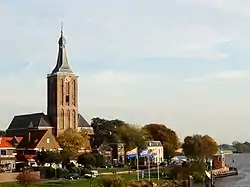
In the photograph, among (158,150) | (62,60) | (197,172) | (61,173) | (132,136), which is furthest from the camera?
(62,60)

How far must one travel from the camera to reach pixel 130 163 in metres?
103

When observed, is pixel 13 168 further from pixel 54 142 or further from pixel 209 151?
pixel 209 151

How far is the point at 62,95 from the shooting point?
11481cm

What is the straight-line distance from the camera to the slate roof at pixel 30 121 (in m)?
114

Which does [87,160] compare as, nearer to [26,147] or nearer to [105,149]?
[26,147]

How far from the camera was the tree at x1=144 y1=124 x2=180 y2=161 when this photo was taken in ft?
395

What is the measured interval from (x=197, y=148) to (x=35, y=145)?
3319cm

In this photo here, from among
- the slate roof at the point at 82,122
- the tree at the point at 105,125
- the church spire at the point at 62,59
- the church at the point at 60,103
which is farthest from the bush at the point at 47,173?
the tree at the point at 105,125

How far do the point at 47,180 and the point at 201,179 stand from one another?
23.9 metres

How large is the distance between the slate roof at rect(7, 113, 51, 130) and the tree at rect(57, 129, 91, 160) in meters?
15.9

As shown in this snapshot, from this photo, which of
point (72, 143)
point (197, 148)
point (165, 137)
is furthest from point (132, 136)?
point (72, 143)

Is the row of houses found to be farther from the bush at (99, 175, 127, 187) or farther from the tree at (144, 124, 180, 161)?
the tree at (144, 124, 180, 161)

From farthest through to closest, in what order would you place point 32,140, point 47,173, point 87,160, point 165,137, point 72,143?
point 165,137 → point 32,140 → point 72,143 → point 87,160 → point 47,173

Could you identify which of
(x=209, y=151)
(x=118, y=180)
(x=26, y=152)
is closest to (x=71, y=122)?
(x=26, y=152)
